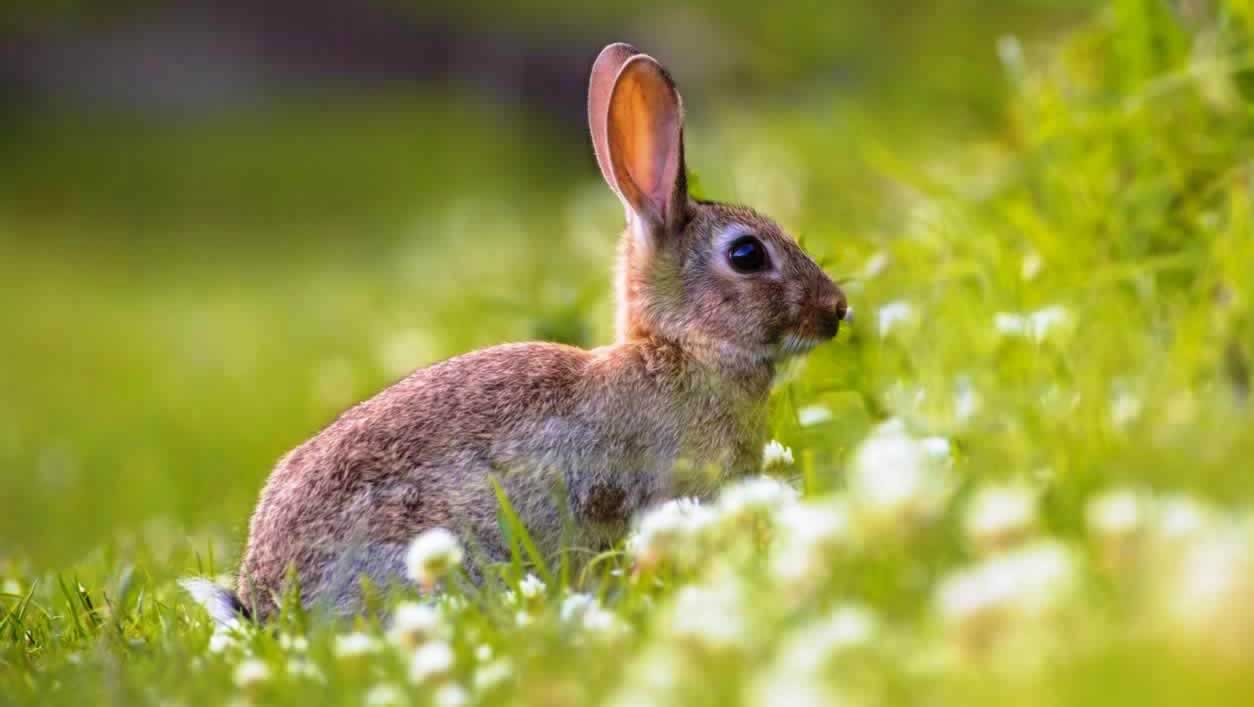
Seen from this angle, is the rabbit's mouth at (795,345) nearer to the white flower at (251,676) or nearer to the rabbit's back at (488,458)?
the rabbit's back at (488,458)

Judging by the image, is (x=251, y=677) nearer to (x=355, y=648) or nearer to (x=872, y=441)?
(x=355, y=648)

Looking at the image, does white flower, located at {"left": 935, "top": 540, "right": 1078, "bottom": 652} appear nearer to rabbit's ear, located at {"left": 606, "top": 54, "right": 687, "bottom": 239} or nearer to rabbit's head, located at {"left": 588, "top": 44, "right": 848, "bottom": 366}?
rabbit's head, located at {"left": 588, "top": 44, "right": 848, "bottom": 366}

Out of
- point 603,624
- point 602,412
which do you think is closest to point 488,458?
point 602,412

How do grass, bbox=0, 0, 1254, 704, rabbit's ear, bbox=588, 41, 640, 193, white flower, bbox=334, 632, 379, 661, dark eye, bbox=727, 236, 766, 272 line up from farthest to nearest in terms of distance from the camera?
rabbit's ear, bbox=588, 41, 640, 193
dark eye, bbox=727, 236, 766, 272
white flower, bbox=334, 632, 379, 661
grass, bbox=0, 0, 1254, 704

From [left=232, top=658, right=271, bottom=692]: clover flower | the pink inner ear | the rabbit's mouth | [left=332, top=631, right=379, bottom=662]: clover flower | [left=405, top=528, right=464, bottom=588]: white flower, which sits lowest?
[left=232, top=658, right=271, bottom=692]: clover flower

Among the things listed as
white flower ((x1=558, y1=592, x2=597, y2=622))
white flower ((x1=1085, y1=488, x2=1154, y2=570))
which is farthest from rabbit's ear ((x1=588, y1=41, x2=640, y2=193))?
white flower ((x1=1085, y1=488, x2=1154, y2=570))

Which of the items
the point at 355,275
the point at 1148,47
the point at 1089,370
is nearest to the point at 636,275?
the point at 1089,370

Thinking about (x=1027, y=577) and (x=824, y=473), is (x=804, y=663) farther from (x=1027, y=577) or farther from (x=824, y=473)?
(x=824, y=473)
